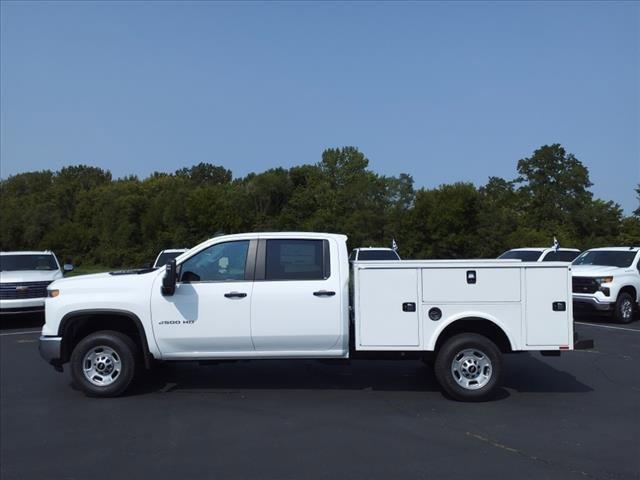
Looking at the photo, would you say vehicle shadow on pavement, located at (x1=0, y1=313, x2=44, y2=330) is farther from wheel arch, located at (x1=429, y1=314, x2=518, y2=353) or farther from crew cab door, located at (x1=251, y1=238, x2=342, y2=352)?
wheel arch, located at (x1=429, y1=314, x2=518, y2=353)

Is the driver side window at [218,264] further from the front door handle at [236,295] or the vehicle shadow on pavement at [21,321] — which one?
the vehicle shadow on pavement at [21,321]

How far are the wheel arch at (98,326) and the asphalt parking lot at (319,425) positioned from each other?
2.04 ft

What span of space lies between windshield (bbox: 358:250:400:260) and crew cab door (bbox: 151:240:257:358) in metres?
12.9

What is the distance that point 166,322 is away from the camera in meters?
7.31

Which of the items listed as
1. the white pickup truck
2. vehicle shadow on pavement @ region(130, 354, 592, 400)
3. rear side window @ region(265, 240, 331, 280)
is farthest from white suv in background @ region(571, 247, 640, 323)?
rear side window @ region(265, 240, 331, 280)

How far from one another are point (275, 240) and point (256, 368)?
258 centimetres

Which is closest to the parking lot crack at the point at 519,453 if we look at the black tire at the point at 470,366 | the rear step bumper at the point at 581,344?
the black tire at the point at 470,366

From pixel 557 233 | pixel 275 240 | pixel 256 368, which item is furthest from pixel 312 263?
pixel 557 233

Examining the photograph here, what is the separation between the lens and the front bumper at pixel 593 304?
14.5 meters

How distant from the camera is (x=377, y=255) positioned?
20344 mm

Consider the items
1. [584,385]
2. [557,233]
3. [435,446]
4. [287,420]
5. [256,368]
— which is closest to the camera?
[435,446]

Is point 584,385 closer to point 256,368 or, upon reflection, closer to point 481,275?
point 481,275

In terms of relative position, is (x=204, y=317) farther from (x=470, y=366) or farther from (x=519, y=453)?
(x=519, y=453)

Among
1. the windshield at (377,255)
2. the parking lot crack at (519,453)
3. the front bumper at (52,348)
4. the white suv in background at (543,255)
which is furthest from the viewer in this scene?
the windshield at (377,255)
